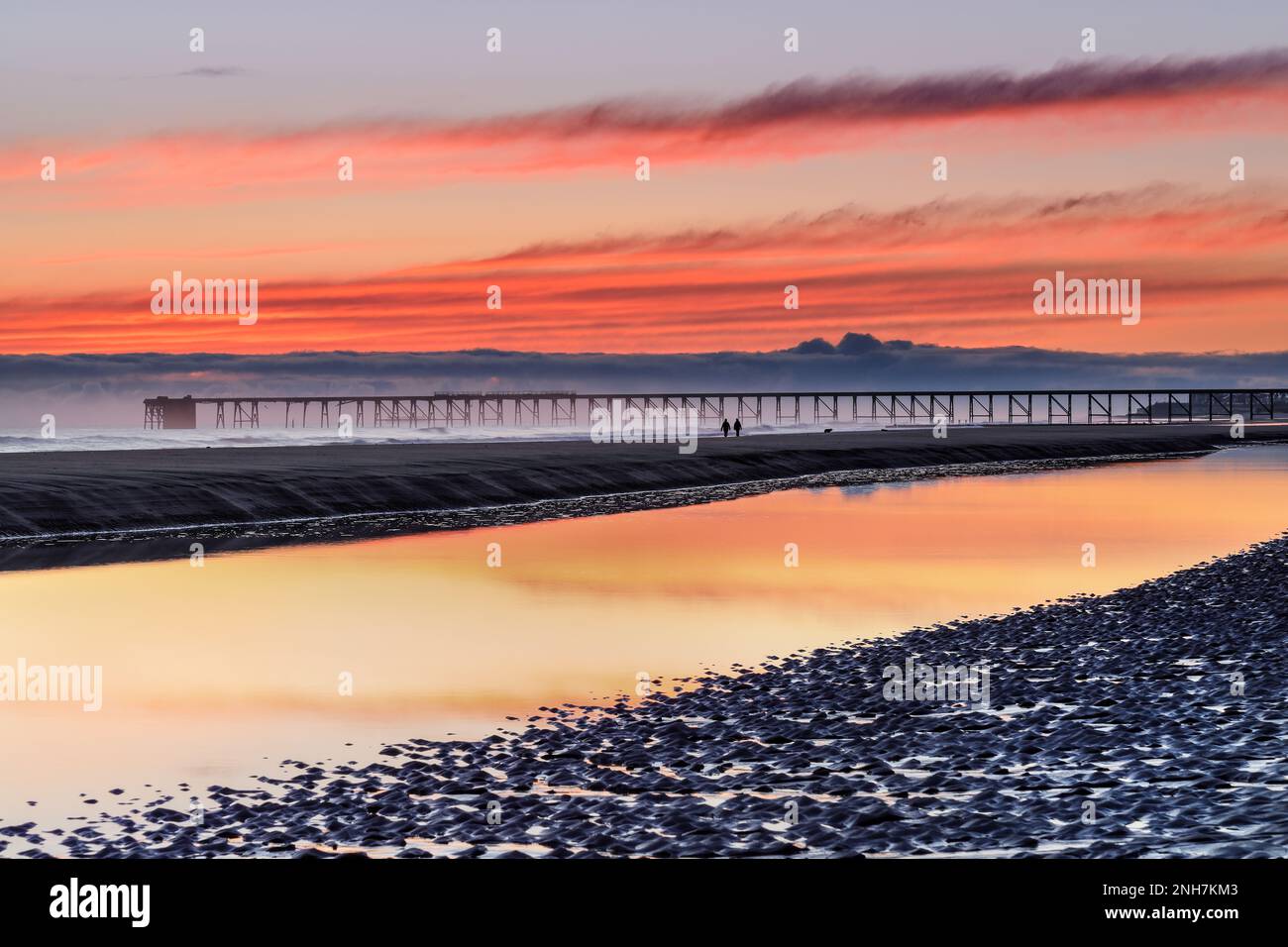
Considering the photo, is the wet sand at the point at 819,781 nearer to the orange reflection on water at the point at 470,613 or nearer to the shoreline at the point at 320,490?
the orange reflection on water at the point at 470,613

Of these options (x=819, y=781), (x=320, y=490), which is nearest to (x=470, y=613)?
(x=819, y=781)

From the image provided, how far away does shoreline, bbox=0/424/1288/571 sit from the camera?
4478cm

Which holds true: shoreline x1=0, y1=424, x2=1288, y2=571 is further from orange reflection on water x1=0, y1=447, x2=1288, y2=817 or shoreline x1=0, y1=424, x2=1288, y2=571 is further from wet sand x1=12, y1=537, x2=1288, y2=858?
wet sand x1=12, y1=537, x2=1288, y2=858

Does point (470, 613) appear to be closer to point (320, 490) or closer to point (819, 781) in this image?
point (819, 781)

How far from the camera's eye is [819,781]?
1402 cm

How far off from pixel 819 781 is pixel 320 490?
45889 mm

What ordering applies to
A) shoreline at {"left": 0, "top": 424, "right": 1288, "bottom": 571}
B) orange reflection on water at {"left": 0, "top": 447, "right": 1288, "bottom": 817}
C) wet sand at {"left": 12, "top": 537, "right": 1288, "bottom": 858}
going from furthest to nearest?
shoreline at {"left": 0, "top": 424, "right": 1288, "bottom": 571} < orange reflection on water at {"left": 0, "top": 447, "right": 1288, "bottom": 817} < wet sand at {"left": 12, "top": 537, "right": 1288, "bottom": 858}

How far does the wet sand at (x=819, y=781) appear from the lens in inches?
471

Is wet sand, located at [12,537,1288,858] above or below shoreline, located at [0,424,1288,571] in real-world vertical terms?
below

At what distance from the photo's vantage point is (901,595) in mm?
30672

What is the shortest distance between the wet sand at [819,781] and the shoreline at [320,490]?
24.4 meters

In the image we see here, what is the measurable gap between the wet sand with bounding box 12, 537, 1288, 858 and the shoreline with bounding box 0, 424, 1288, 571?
80.2 ft

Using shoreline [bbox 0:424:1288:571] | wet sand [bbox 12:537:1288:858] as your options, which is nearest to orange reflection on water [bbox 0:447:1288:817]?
wet sand [bbox 12:537:1288:858]
